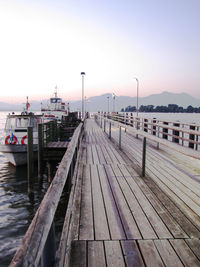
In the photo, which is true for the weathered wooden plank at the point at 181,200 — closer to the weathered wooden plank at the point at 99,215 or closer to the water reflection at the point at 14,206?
the weathered wooden plank at the point at 99,215

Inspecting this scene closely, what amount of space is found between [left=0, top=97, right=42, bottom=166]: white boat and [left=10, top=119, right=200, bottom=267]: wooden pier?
26.0 ft

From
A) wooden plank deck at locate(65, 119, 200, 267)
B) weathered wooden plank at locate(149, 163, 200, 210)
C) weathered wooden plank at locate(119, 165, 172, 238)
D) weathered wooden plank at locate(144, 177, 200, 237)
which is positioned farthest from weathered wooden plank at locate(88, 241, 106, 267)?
weathered wooden plank at locate(149, 163, 200, 210)

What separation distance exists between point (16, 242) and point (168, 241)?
16.0 ft

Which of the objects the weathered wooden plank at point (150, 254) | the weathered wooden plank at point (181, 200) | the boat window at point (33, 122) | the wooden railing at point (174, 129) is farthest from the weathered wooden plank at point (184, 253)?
the boat window at point (33, 122)

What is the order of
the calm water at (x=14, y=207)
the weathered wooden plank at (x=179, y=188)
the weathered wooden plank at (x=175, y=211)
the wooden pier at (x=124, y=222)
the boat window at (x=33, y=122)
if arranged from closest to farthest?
the wooden pier at (x=124, y=222) → the weathered wooden plank at (x=175, y=211) → the weathered wooden plank at (x=179, y=188) → the calm water at (x=14, y=207) → the boat window at (x=33, y=122)

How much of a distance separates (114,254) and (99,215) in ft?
3.00

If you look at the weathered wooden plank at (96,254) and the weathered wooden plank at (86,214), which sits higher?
the weathered wooden plank at (86,214)

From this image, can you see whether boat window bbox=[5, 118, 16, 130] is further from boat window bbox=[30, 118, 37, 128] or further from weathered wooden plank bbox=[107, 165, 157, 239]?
weathered wooden plank bbox=[107, 165, 157, 239]

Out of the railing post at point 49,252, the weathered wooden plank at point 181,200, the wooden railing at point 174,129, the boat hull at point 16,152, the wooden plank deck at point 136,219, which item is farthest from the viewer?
the boat hull at point 16,152

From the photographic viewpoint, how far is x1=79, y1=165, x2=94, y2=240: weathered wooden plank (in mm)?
2846

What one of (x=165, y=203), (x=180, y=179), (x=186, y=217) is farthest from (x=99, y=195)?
(x=180, y=179)

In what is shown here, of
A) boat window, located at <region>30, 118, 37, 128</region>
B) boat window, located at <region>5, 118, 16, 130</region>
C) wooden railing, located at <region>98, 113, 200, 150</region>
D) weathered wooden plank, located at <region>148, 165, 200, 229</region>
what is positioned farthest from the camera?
boat window, located at <region>30, 118, 37, 128</region>

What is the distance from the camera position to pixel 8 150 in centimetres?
1225

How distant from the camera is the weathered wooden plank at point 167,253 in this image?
2316 millimetres
